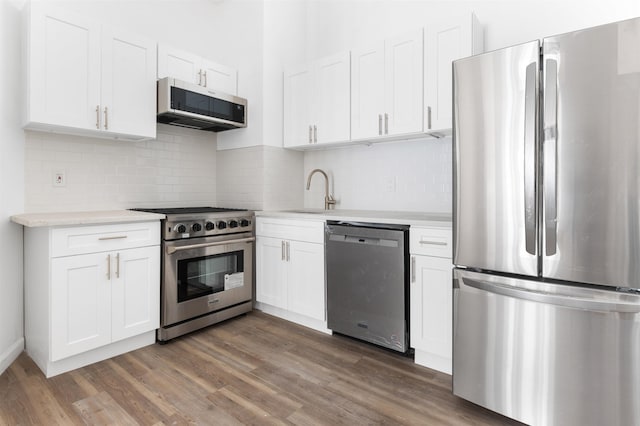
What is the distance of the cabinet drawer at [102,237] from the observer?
2.15m

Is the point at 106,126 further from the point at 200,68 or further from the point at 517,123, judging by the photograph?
the point at 517,123

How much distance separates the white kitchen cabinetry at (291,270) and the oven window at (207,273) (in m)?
0.25

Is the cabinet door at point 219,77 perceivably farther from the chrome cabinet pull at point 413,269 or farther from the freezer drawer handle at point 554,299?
the freezer drawer handle at point 554,299

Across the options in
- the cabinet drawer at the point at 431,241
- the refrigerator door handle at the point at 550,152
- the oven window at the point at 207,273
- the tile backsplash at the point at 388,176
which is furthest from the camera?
the tile backsplash at the point at 388,176

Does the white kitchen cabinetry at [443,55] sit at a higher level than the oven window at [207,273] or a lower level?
higher

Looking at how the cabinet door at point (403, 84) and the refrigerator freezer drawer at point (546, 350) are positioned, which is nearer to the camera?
the refrigerator freezer drawer at point (546, 350)

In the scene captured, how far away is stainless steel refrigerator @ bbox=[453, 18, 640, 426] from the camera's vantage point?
4.63 feet

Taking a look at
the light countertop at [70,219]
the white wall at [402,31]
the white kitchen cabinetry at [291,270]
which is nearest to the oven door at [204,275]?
the white kitchen cabinetry at [291,270]

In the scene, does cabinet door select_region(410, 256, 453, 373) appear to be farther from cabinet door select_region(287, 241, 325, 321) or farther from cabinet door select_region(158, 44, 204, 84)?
cabinet door select_region(158, 44, 204, 84)

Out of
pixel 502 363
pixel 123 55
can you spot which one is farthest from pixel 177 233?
pixel 502 363

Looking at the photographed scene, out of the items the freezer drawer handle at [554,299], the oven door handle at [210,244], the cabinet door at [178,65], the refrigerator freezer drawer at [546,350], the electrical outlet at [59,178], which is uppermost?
the cabinet door at [178,65]

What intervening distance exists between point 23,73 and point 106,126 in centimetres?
56

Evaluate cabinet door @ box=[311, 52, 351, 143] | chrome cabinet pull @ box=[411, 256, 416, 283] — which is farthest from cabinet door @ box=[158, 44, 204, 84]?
chrome cabinet pull @ box=[411, 256, 416, 283]

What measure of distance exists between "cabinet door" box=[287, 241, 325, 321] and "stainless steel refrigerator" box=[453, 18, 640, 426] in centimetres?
120
